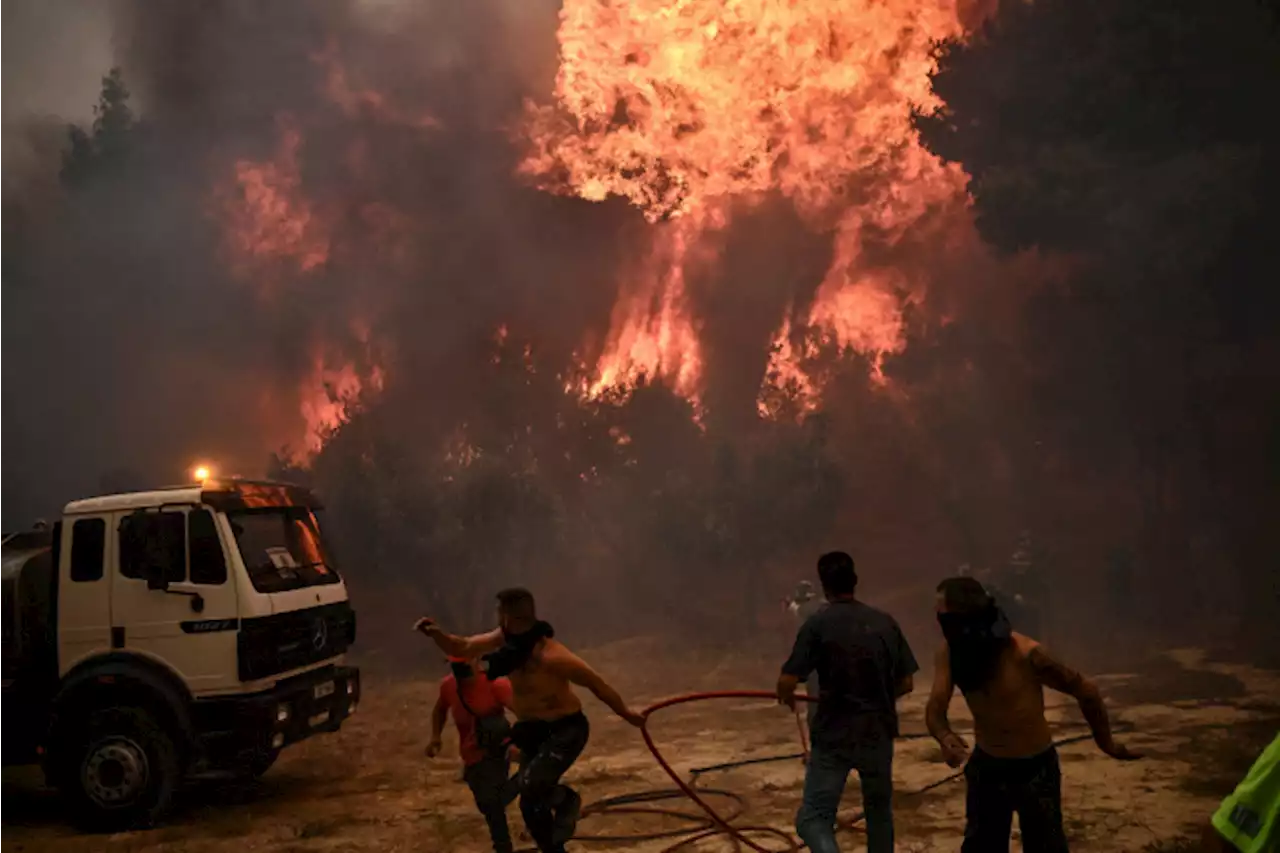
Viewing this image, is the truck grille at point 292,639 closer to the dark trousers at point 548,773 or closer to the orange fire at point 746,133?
the dark trousers at point 548,773

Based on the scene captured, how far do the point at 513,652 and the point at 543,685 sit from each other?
293 mm

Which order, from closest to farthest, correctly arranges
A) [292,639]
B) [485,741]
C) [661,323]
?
1. [485,741]
2. [292,639]
3. [661,323]

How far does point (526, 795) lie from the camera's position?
603 centimetres

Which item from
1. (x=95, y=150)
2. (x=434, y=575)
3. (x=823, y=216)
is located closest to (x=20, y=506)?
(x=95, y=150)

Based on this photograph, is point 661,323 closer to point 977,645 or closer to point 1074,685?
point 977,645

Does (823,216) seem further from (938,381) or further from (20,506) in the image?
(20,506)

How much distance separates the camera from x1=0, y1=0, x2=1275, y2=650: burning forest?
25.2m

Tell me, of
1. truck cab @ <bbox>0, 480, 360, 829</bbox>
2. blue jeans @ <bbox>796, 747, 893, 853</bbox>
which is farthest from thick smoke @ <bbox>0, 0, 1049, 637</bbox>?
Result: blue jeans @ <bbox>796, 747, 893, 853</bbox>

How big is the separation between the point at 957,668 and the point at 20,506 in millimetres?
39924

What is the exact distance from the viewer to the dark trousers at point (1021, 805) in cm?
456

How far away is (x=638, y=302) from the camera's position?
3344 centimetres

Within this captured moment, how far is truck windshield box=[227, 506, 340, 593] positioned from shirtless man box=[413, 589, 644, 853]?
3.99 metres

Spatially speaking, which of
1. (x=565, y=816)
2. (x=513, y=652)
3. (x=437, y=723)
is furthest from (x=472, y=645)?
(x=565, y=816)

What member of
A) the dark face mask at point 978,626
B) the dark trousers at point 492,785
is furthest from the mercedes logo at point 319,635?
the dark face mask at point 978,626
